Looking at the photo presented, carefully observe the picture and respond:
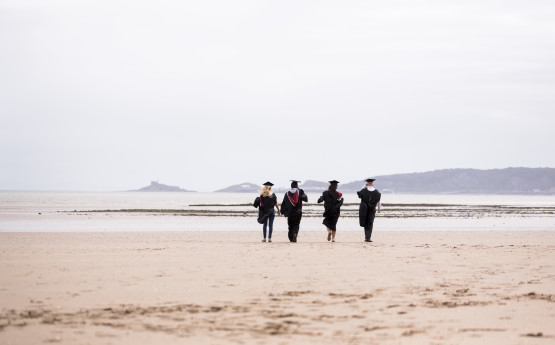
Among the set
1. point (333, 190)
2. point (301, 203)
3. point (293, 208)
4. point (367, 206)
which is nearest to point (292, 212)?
point (293, 208)

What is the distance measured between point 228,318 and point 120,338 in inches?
58.7

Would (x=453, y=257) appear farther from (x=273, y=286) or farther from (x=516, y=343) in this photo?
(x=516, y=343)

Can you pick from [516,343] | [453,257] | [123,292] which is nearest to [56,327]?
[123,292]

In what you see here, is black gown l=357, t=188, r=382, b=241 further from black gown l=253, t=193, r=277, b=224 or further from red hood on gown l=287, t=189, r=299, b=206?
black gown l=253, t=193, r=277, b=224

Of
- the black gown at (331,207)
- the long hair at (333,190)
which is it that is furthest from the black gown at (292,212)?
the long hair at (333,190)

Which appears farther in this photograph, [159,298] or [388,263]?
[388,263]

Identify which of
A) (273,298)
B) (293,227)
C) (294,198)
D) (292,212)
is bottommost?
(273,298)

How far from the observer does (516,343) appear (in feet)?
24.3

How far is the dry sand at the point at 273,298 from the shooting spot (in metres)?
7.60

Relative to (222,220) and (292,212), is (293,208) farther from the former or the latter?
(222,220)

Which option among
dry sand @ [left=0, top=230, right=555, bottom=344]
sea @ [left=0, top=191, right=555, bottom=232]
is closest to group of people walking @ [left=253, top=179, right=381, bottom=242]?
dry sand @ [left=0, top=230, right=555, bottom=344]

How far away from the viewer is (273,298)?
992 cm

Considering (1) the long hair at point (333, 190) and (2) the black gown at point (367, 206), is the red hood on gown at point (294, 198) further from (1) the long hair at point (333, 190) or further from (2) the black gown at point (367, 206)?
(2) the black gown at point (367, 206)

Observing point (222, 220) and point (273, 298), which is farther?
point (222, 220)
